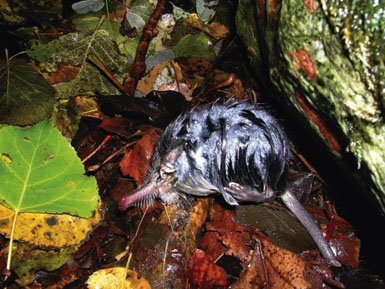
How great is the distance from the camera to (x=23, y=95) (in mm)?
2453

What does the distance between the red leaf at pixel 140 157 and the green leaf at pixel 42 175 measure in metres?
0.31

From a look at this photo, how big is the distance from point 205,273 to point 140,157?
3.18 ft

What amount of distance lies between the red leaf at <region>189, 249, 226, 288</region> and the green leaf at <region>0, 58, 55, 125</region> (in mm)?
1492

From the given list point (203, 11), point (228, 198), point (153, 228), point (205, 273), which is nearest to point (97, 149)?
point (153, 228)

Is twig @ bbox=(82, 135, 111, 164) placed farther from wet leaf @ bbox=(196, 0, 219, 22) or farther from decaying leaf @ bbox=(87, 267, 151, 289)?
wet leaf @ bbox=(196, 0, 219, 22)

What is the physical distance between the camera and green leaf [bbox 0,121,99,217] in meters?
2.08

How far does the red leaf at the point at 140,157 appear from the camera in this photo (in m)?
2.43

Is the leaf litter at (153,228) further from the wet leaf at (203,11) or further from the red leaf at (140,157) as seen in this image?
the wet leaf at (203,11)

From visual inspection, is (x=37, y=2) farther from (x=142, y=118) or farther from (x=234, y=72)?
(x=234, y=72)

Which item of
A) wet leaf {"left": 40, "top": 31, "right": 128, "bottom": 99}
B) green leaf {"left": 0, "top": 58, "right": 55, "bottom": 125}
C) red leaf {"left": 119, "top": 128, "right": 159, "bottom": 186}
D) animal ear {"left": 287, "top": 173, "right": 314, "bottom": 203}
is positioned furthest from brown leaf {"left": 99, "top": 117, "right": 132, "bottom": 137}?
animal ear {"left": 287, "top": 173, "right": 314, "bottom": 203}

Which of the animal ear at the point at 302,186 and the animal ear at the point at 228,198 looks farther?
the animal ear at the point at 302,186

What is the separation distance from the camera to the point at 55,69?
2.78m

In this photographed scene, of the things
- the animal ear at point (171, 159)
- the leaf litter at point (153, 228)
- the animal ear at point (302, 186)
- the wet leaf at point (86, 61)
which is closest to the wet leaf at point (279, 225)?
the leaf litter at point (153, 228)

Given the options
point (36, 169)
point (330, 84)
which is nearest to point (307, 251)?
point (330, 84)
